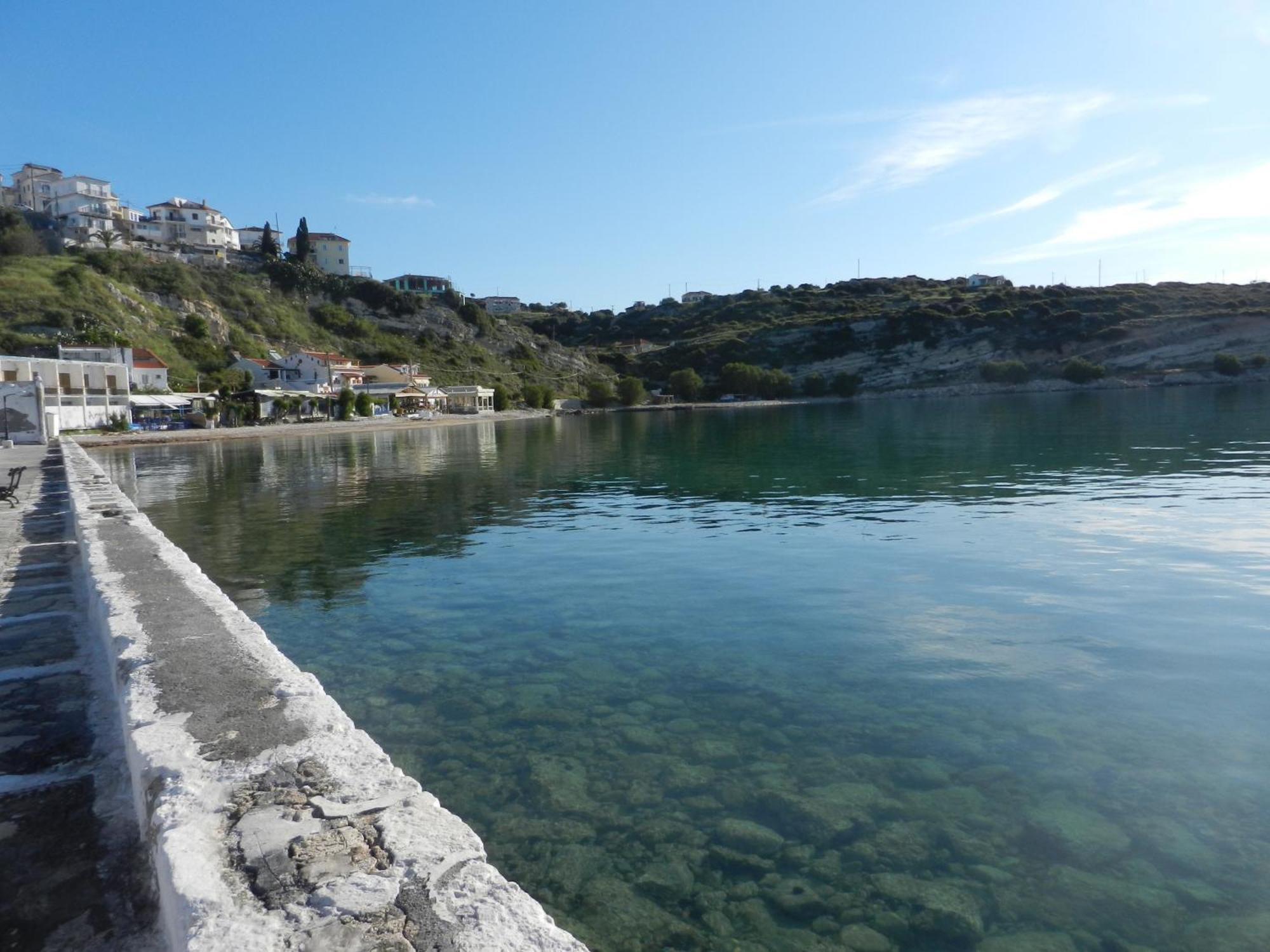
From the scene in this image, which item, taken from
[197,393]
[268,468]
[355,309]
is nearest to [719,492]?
[268,468]

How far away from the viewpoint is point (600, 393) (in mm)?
129000

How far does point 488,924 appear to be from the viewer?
292 cm

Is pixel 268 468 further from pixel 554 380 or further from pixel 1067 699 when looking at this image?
pixel 554 380

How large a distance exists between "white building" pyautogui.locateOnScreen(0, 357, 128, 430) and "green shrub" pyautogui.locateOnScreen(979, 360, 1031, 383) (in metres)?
116

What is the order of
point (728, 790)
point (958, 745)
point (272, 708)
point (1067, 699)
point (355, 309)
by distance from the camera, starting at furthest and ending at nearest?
point (355, 309) < point (1067, 699) < point (958, 745) < point (728, 790) < point (272, 708)

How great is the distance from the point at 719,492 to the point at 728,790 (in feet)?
Result: 73.0

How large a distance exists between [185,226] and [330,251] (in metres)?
24.7

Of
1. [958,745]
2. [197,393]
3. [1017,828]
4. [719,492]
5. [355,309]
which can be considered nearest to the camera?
[1017,828]

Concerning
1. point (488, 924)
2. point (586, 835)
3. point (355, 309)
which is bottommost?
point (586, 835)

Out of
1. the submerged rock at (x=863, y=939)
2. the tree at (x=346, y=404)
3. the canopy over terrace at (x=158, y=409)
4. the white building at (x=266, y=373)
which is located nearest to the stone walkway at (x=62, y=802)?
the submerged rock at (x=863, y=939)

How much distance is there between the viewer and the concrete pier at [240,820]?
9.67 ft

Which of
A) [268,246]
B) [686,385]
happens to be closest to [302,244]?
[268,246]

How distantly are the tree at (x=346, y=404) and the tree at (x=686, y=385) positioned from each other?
Result: 60152 mm

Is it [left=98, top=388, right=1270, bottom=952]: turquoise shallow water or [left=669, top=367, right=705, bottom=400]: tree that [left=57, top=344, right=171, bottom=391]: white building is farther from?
[left=669, top=367, right=705, bottom=400]: tree
